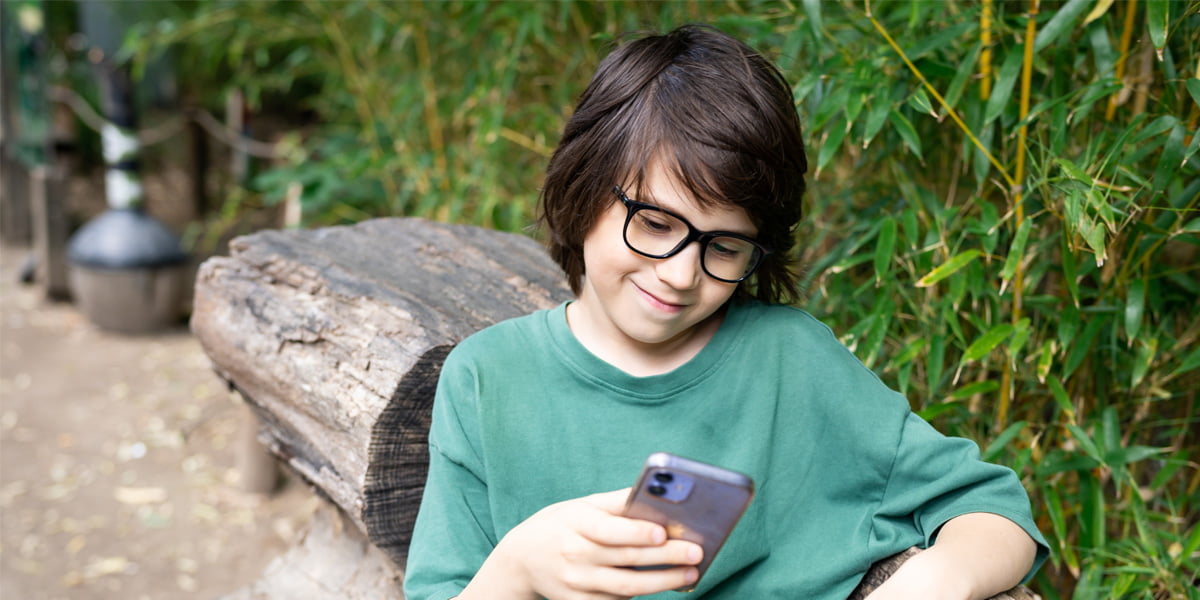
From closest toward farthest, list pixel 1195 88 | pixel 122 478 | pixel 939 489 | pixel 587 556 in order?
1. pixel 587 556
2. pixel 939 489
3. pixel 1195 88
4. pixel 122 478

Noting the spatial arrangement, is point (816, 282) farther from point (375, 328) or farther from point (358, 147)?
point (358, 147)

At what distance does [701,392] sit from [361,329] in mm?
725

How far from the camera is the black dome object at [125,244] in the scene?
4.80m

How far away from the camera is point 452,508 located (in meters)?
1.20

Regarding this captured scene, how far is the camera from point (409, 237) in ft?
6.89

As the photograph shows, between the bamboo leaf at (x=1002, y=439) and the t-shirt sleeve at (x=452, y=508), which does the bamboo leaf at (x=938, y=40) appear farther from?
the t-shirt sleeve at (x=452, y=508)

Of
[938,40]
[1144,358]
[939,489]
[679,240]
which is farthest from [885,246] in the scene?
[679,240]

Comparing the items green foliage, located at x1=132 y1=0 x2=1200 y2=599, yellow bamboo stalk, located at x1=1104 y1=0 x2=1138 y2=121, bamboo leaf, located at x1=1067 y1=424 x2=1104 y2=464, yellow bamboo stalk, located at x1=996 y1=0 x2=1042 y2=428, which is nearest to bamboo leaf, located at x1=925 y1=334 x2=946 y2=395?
green foliage, located at x1=132 y1=0 x2=1200 y2=599

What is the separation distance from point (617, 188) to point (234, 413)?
3636mm

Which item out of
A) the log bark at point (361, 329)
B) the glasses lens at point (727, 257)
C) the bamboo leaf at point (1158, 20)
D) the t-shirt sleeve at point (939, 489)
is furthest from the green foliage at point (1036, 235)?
the log bark at point (361, 329)

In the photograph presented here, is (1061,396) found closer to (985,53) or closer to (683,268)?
(985,53)

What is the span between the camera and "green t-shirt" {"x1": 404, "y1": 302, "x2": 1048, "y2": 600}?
3.98 ft

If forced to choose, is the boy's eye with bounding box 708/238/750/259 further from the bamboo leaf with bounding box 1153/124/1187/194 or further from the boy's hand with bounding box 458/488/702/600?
the bamboo leaf with bounding box 1153/124/1187/194

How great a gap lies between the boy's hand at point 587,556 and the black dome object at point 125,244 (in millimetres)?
4403
